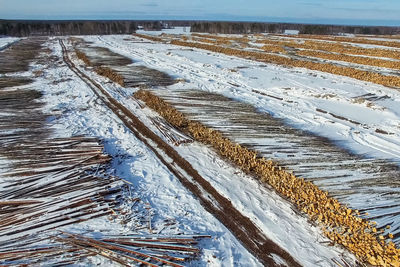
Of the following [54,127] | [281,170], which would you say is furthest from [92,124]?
[281,170]

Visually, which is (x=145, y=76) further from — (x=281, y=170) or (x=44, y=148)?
(x=281, y=170)

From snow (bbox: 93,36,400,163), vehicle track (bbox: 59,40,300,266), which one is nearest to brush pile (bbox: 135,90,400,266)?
vehicle track (bbox: 59,40,300,266)

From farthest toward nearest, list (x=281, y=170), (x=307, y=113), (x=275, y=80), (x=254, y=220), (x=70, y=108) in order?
(x=275, y=80) < (x=70, y=108) < (x=307, y=113) < (x=281, y=170) < (x=254, y=220)

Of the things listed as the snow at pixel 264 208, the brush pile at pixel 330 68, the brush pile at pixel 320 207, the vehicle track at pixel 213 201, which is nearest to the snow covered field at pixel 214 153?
the snow at pixel 264 208

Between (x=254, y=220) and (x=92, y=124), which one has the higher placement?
(x=92, y=124)

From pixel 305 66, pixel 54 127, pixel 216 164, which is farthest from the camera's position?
pixel 305 66

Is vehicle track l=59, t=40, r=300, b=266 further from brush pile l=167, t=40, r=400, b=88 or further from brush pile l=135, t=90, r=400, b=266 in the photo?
brush pile l=167, t=40, r=400, b=88

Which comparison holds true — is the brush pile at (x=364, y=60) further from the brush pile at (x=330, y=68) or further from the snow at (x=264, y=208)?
the snow at (x=264, y=208)
